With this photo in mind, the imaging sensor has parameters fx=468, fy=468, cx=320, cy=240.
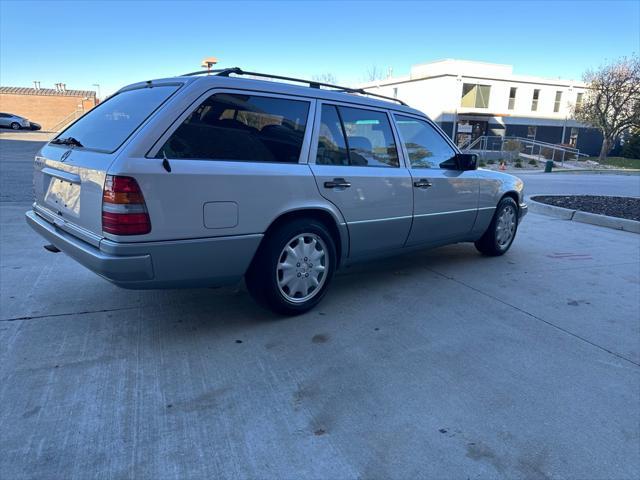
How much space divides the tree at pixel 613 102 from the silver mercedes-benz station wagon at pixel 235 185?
118 feet

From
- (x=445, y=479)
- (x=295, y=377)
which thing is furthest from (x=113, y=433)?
(x=445, y=479)

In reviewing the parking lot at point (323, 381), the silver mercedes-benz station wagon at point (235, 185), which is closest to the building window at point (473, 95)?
the parking lot at point (323, 381)

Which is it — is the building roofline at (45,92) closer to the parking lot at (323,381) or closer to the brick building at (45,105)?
the brick building at (45,105)

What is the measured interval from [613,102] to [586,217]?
31.1 metres

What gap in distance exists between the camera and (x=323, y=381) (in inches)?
113

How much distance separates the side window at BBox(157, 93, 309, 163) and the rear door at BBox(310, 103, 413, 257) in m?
0.23

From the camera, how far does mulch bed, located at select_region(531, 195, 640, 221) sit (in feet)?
29.5

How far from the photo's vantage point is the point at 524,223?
330 inches

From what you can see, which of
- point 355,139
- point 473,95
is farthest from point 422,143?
point 473,95

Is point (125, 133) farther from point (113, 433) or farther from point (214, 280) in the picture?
point (113, 433)

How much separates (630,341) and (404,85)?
1548 inches

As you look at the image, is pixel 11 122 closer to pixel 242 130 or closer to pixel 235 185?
pixel 242 130

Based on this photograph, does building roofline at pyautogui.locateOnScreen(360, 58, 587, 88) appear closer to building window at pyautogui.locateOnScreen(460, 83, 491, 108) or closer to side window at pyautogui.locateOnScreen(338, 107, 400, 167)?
building window at pyautogui.locateOnScreen(460, 83, 491, 108)

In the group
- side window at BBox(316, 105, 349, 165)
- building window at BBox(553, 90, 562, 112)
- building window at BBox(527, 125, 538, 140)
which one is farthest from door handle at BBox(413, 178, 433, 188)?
building window at BBox(553, 90, 562, 112)
